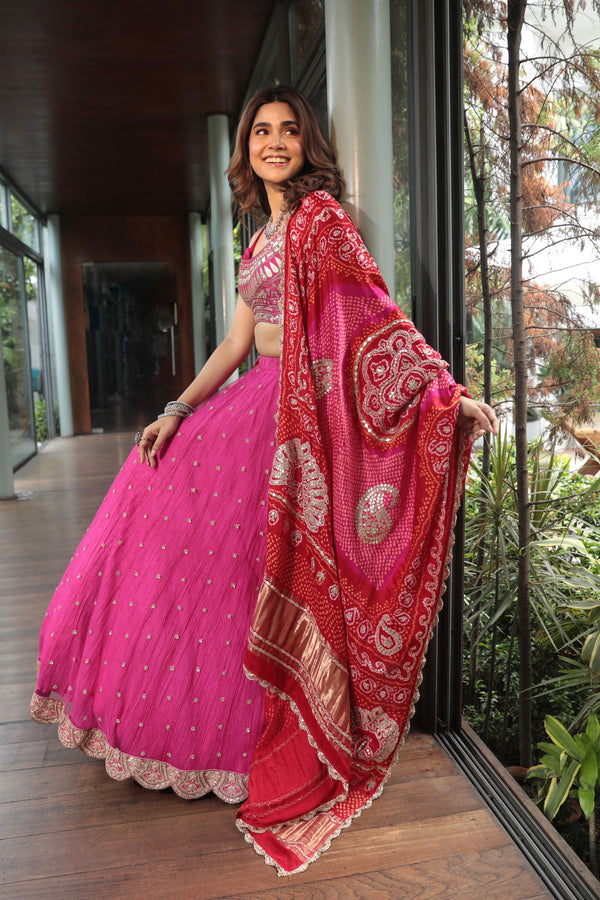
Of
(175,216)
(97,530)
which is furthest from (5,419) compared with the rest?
(175,216)

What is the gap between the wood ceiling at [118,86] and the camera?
4.38m

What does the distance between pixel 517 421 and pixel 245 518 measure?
69cm

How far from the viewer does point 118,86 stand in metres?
5.56

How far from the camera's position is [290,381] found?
1589mm

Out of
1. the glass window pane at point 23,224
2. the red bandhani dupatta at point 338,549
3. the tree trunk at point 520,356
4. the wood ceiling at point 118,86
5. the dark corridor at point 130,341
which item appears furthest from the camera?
the dark corridor at point 130,341

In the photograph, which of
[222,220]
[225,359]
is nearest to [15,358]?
[222,220]

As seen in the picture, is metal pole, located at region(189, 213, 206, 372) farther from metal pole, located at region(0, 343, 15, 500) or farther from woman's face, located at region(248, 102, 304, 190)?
woman's face, located at region(248, 102, 304, 190)

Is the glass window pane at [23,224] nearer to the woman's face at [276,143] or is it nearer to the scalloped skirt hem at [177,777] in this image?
the woman's face at [276,143]

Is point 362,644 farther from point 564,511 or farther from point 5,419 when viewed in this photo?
point 5,419

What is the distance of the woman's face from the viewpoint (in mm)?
1715

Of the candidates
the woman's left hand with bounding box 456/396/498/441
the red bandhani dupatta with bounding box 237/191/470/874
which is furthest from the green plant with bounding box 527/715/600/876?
the woman's left hand with bounding box 456/396/498/441

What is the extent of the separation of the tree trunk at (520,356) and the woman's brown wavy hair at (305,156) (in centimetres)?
41

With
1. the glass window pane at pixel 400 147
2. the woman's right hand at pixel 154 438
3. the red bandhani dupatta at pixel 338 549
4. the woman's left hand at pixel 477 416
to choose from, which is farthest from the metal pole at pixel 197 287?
the woman's left hand at pixel 477 416

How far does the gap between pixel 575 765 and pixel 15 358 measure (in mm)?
6814
